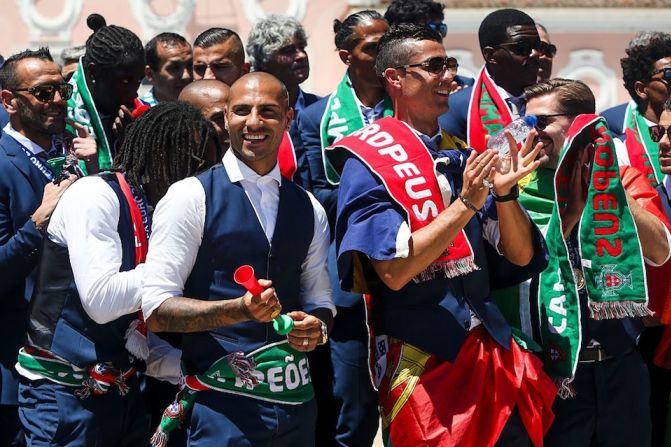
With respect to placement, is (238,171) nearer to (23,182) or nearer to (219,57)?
(23,182)

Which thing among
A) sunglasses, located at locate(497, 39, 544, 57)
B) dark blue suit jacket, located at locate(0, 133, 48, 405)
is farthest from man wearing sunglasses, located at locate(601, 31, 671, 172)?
dark blue suit jacket, located at locate(0, 133, 48, 405)

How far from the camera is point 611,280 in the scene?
482cm

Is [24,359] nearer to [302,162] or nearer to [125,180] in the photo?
[125,180]

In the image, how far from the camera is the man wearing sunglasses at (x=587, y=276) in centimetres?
480

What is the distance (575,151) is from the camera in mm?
4852

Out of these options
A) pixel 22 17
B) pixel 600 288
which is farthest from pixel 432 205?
pixel 22 17

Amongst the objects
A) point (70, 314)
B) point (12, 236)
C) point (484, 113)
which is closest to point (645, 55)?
point (484, 113)

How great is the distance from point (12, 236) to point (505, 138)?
83.8 inches

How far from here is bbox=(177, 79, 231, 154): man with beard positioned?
17.7 feet

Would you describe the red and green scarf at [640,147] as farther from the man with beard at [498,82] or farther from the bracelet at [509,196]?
the bracelet at [509,196]

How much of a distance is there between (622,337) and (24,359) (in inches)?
94.9

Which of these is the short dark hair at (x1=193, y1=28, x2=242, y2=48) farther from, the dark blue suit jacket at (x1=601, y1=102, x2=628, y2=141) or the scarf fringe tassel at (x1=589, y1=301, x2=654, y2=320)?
the scarf fringe tassel at (x1=589, y1=301, x2=654, y2=320)

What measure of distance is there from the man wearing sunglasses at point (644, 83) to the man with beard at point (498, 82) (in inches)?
34.9

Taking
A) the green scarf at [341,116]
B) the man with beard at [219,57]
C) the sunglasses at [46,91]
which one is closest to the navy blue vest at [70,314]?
the sunglasses at [46,91]
